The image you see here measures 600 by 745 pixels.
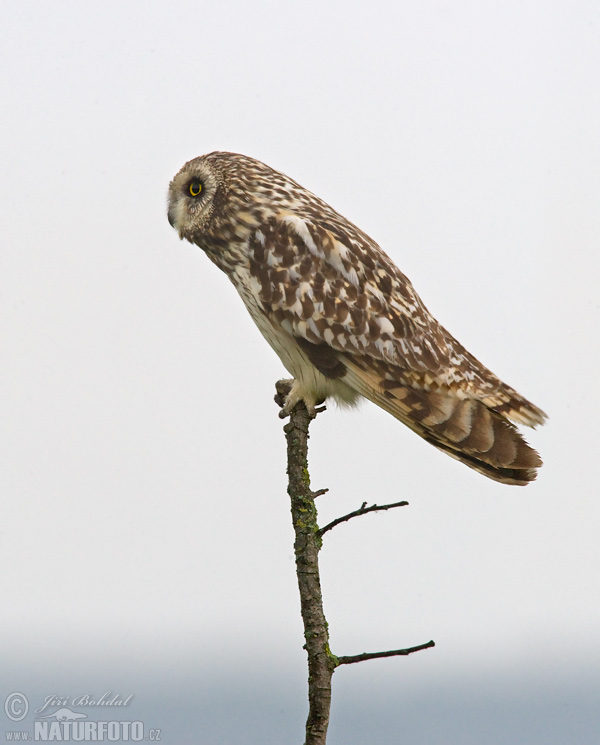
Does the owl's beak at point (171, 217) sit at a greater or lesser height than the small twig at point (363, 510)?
greater

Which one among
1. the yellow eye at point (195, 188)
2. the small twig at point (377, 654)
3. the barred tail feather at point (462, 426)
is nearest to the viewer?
the small twig at point (377, 654)

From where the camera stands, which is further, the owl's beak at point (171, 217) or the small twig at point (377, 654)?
the owl's beak at point (171, 217)

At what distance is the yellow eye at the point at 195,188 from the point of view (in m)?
1.93

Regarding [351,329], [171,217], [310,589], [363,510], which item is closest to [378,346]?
[351,329]

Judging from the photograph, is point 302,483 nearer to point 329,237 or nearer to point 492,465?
point 492,465

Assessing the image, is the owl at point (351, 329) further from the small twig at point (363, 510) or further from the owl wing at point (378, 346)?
the small twig at point (363, 510)

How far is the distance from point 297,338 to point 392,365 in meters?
0.21

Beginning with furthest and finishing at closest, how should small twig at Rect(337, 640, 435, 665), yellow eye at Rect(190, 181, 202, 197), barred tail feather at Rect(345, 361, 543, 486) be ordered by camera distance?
yellow eye at Rect(190, 181, 202, 197)
barred tail feather at Rect(345, 361, 543, 486)
small twig at Rect(337, 640, 435, 665)

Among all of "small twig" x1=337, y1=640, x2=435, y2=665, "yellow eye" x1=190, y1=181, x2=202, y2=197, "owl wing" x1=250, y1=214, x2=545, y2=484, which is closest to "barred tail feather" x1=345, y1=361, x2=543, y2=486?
"owl wing" x1=250, y1=214, x2=545, y2=484

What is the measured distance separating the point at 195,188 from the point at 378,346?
616 millimetres

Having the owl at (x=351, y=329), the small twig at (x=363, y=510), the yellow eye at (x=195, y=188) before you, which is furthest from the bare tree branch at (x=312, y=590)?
the yellow eye at (x=195, y=188)

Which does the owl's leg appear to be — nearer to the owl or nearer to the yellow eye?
the owl

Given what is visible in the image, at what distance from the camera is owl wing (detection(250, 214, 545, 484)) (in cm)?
167

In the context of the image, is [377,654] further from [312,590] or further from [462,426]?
[462,426]
